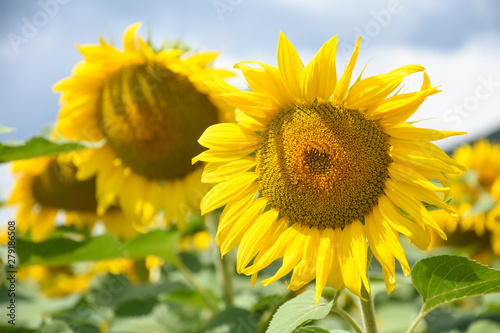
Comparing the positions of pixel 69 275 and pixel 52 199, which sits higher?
pixel 52 199

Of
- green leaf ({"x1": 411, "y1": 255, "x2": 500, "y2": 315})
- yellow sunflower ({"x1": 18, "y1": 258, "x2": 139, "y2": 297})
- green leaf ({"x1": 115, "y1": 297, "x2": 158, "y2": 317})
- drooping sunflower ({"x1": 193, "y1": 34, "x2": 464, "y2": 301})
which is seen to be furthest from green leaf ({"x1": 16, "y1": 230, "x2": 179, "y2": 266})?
yellow sunflower ({"x1": 18, "y1": 258, "x2": 139, "y2": 297})

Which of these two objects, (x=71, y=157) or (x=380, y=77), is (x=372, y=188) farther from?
(x=71, y=157)

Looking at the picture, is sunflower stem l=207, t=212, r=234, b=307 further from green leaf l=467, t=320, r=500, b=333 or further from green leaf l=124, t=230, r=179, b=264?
green leaf l=467, t=320, r=500, b=333

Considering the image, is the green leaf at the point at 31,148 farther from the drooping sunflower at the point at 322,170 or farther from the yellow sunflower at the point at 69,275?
the yellow sunflower at the point at 69,275

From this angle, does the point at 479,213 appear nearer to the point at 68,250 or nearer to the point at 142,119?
the point at 142,119

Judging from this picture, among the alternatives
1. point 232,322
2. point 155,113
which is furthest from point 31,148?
point 232,322

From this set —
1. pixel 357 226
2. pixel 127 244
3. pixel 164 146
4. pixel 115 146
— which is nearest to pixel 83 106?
pixel 115 146

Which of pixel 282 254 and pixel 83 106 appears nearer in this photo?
pixel 282 254

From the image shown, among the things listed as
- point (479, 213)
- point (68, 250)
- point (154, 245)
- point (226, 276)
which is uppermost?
point (68, 250)
